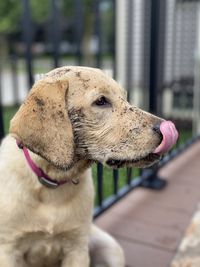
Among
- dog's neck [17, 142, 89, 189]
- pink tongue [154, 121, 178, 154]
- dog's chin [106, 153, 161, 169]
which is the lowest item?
dog's neck [17, 142, 89, 189]

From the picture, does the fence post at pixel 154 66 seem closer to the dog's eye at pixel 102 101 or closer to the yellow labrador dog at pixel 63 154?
the yellow labrador dog at pixel 63 154

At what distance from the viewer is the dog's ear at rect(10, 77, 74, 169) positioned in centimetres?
169

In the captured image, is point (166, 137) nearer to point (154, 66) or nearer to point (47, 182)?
point (47, 182)

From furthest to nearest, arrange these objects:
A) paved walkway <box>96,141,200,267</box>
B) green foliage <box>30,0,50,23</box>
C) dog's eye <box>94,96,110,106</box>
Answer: green foliage <box>30,0,50,23</box> → paved walkway <box>96,141,200,267</box> → dog's eye <box>94,96,110,106</box>

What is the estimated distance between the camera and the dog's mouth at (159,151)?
1721 mm

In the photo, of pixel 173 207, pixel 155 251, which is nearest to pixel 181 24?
pixel 173 207

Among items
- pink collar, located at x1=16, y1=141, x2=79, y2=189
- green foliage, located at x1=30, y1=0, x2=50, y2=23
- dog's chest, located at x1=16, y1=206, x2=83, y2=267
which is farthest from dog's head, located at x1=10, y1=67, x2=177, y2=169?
green foliage, located at x1=30, y1=0, x2=50, y2=23

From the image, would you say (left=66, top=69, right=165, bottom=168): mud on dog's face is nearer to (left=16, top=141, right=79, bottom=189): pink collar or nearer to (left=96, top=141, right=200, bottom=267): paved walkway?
(left=16, top=141, right=79, bottom=189): pink collar

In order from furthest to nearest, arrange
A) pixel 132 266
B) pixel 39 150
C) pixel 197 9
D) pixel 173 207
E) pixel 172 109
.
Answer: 1. pixel 172 109
2. pixel 197 9
3. pixel 173 207
4. pixel 132 266
5. pixel 39 150

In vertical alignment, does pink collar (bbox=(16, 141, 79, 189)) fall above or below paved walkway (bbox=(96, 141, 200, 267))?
above

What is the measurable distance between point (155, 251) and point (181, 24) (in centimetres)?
417

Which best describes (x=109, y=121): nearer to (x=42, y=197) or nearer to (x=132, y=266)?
(x=42, y=197)

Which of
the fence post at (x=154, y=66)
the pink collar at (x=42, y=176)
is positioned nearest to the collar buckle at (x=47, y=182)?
the pink collar at (x=42, y=176)

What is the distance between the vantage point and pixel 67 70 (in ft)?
6.14
